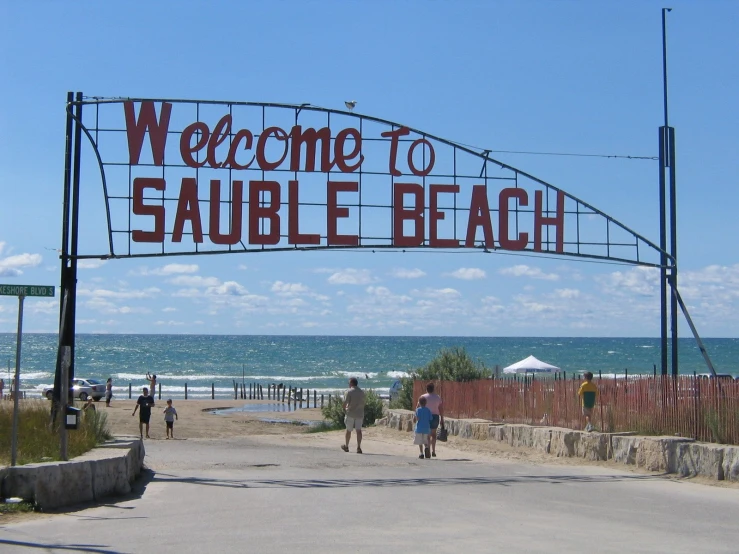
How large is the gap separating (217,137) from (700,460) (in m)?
10.4

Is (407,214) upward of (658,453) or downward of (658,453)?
upward

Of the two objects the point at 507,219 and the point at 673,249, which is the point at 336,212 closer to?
the point at 507,219

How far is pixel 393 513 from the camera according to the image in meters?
11.7

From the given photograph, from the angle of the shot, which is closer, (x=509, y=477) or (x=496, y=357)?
(x=509, y=477)

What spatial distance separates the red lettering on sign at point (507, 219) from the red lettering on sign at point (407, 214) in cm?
177

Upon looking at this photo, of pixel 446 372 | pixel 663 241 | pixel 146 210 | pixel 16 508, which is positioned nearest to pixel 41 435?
pixel 16 508

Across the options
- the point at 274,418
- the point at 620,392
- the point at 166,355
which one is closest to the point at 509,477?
the point at 620,392

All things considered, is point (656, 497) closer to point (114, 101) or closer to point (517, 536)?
point (517, 536)

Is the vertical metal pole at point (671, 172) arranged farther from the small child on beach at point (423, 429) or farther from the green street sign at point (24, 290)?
the green street sign at point (24, 290)

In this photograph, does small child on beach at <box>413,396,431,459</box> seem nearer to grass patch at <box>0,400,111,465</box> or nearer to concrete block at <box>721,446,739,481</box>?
concrete block at <box>721,446,739,481</box>

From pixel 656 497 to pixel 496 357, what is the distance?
377 feet

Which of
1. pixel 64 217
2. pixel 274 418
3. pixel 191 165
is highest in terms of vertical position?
pixel 191 165

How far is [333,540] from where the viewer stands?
9.84 meters

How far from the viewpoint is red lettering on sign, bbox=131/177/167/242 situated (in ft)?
58.4
